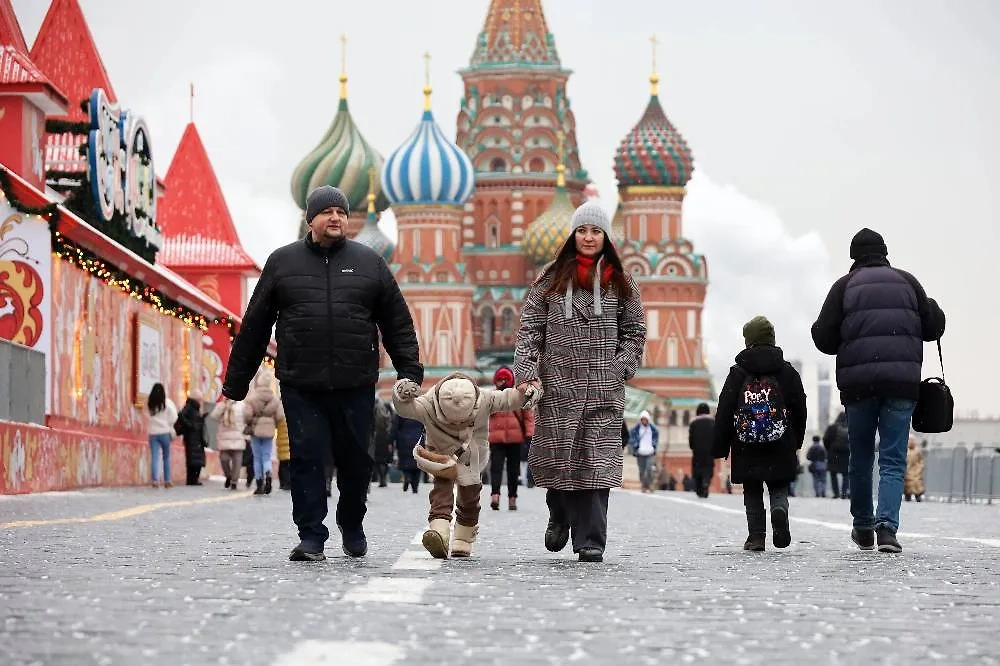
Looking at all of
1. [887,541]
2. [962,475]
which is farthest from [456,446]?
[962,475]

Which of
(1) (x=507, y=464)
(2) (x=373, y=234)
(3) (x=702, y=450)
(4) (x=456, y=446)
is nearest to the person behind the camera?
(4) (x=456, y=446)

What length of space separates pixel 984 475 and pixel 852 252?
26.0 meters

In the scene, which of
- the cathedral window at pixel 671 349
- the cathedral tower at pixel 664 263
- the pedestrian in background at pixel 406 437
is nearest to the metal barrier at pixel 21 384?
the pedestrian in background at pixel 406 437

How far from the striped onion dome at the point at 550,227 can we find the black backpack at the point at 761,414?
109 metres

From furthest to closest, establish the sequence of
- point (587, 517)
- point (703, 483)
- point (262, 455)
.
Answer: point (703, 483), point (262, 455), point (587, 517)

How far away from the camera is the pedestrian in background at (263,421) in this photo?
2694 cm

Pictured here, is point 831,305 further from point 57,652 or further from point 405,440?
point 405,440

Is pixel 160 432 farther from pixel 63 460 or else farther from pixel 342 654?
pixel 342 654

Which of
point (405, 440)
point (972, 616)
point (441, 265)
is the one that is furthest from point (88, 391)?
point (441, 265)

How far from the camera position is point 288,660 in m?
6.74

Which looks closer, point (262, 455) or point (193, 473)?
point (262, 455)

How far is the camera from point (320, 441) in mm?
11664

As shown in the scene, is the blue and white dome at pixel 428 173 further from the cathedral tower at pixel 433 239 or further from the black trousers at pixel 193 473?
the black trousers at pixel 193 473

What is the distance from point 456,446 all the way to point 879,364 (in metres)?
2.60
